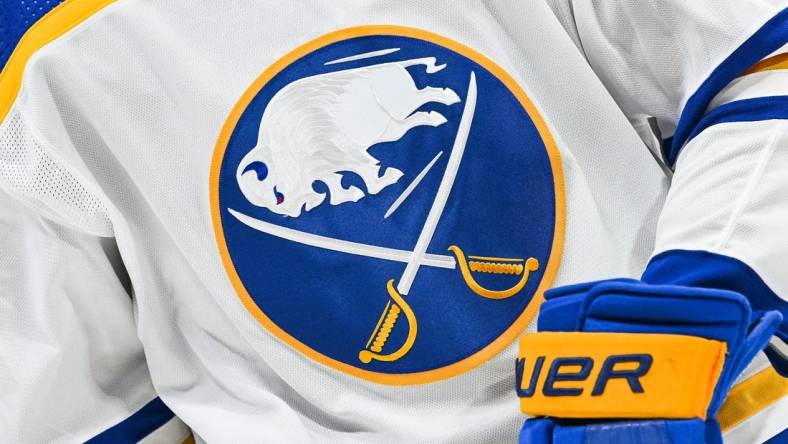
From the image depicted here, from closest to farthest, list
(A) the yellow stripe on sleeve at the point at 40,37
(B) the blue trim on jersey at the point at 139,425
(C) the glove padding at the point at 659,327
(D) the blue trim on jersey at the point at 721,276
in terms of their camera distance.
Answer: (C) the glove padding at the point at 659,327
(D) the blue trim on jersey at the point at 721,276
(A) the yellow stripe on sleeve at the point at 40,37
(B) the blue trim on jersey at the point at 139,425

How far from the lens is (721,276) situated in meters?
0.81

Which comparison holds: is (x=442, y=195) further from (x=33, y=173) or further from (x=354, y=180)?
(x=33, y=173)

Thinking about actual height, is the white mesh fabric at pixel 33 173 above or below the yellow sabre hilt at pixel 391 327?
above

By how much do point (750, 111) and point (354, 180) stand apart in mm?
351

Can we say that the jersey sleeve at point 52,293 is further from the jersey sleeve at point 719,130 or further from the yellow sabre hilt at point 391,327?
the jersey sleeve at point 719,130

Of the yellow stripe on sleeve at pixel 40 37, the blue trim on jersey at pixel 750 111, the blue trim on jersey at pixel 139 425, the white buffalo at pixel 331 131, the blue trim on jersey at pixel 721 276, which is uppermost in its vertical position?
the yellow stripe on sleeve at pixel 40 37

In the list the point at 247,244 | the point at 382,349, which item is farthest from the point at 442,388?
the point at 247,244

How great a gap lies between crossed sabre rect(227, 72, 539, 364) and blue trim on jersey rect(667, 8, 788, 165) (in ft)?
0.62

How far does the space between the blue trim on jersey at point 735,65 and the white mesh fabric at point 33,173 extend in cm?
55

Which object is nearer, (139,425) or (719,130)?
(719,130)

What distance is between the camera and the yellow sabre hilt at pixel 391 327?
3.14 feet

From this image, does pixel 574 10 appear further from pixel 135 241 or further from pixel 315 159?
pixel 135 241

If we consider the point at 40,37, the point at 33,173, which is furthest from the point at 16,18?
the point at 33,173

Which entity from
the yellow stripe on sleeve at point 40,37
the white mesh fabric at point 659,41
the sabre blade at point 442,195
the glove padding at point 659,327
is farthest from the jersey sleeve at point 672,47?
the yellow stripe on sleeve at point 40,37
